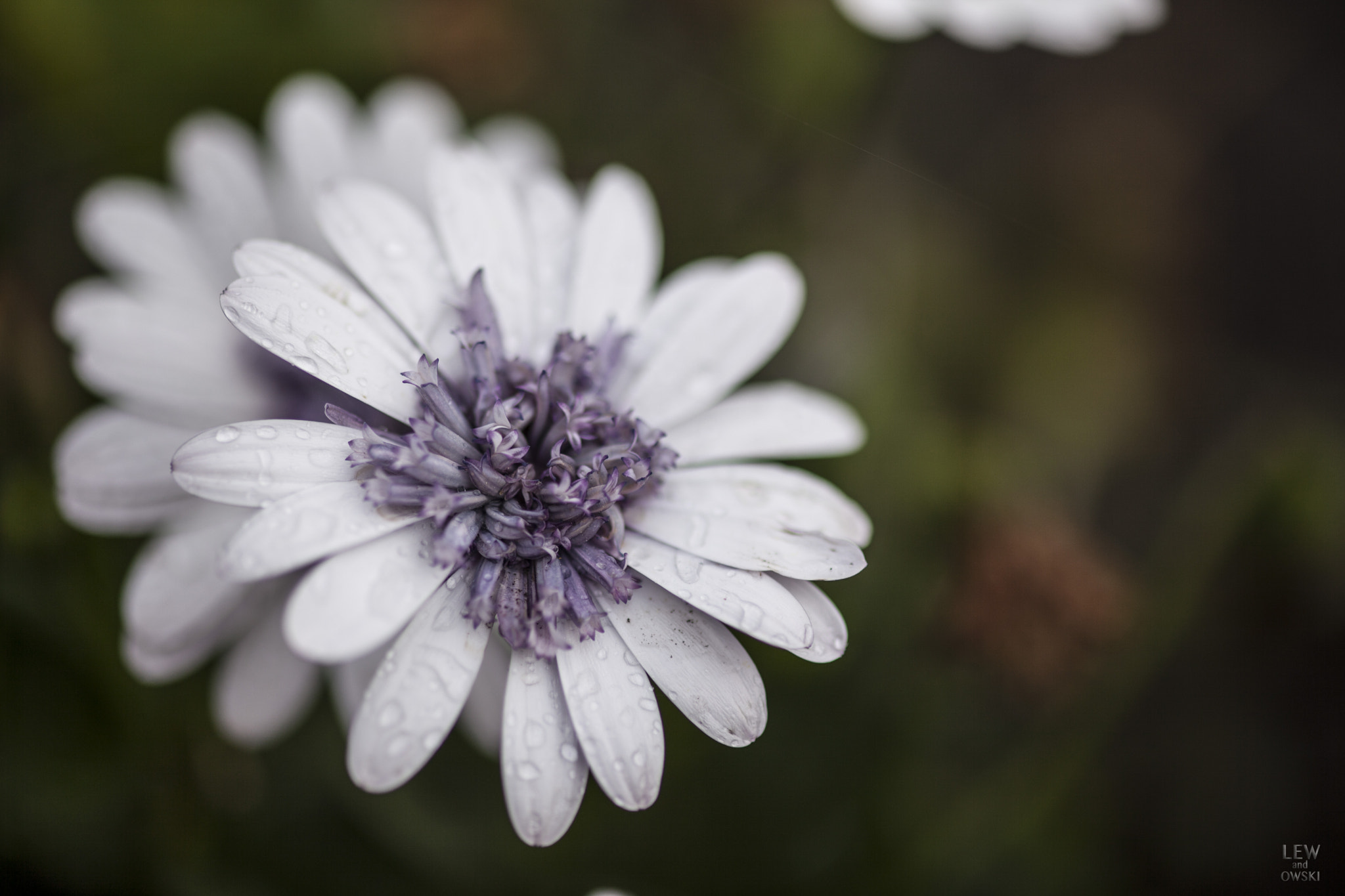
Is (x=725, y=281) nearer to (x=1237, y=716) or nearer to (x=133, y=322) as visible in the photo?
(x=133, y=322)

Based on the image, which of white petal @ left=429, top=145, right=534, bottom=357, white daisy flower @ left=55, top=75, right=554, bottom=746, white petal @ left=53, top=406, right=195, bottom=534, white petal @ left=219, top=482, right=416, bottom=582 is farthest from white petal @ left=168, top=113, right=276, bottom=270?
white petal @ left=219, top=482, right=416, bottom=582

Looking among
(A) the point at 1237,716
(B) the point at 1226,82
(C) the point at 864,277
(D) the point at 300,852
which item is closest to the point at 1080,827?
(A) the point at 1237,716

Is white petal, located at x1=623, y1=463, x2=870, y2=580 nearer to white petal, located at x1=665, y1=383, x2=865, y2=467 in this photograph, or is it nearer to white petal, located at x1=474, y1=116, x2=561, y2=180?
white petal, located at x1=665, y1=383, x2=865, y2=467

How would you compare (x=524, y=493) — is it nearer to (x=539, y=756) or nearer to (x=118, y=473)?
(x=539, y=756)

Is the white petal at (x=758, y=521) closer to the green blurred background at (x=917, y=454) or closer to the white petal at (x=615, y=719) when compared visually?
the white petal at (x=615, y=719)

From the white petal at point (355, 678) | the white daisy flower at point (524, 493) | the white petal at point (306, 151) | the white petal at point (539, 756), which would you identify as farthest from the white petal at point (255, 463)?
the white petal at point (306, 151)

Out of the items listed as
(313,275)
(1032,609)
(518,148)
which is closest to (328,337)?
(313,275)
